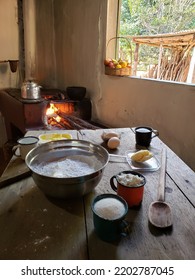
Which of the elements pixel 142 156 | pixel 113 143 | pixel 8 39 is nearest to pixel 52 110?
pixel 8 39

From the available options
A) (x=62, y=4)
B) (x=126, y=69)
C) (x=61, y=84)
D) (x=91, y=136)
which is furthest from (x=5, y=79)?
(x=91, y=136)

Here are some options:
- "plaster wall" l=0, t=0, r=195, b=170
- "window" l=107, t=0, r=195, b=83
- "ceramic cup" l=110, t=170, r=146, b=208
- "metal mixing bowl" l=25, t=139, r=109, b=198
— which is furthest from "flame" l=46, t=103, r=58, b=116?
"ceramic cup" l=110, t=170, r=146, b=208

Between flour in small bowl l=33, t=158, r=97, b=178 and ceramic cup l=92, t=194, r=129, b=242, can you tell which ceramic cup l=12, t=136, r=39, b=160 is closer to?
flour in small bowl l=33, t=158, r=97, b=178

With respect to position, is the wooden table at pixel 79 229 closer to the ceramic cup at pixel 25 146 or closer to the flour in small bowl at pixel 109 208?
the flour in small bowl at pixel 109 208

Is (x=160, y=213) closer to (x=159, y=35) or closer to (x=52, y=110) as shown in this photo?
(x=159, y=35)

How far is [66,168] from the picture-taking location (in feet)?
2.66

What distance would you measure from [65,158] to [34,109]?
1.64m

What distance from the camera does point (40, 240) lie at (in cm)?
62

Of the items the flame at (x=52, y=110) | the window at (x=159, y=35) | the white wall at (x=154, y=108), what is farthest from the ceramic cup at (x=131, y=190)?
the flame at (x=52, y=110)

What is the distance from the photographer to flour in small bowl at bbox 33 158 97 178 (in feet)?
2.53

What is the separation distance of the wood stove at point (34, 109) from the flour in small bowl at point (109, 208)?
183 centimetres

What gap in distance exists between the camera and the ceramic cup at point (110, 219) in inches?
23.9

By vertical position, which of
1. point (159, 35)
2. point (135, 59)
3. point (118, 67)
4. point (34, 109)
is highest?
point (159, 35)
